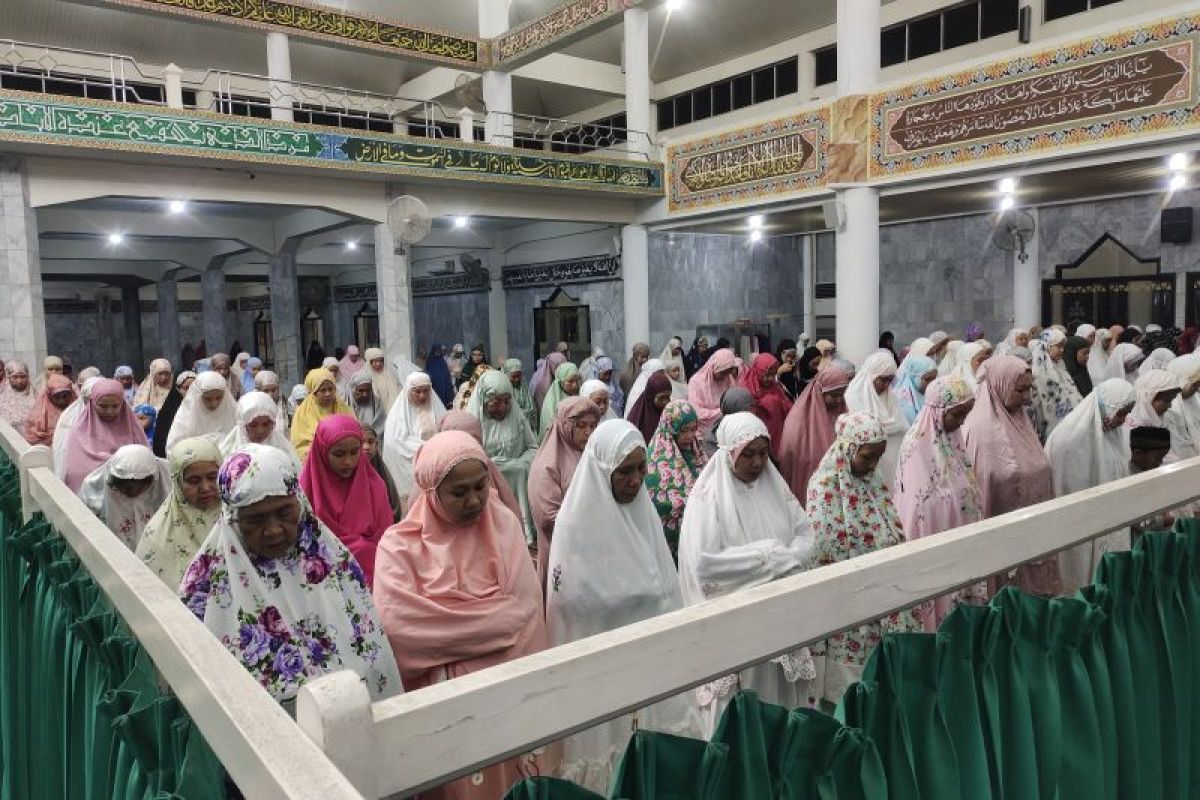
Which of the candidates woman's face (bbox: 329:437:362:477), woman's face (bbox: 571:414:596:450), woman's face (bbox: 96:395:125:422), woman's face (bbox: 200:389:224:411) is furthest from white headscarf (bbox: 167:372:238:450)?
woman's face (bbox: 571:414:596:450)

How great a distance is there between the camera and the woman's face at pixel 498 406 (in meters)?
4.23

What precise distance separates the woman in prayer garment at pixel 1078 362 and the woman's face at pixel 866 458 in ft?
12.9

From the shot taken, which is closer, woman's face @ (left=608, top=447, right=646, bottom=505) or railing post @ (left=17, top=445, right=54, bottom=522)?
railing post @ (left=17, top=445, right=54, bottom=522)

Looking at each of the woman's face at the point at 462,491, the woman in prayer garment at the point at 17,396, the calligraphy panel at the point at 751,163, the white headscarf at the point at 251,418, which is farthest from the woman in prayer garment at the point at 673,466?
the calligraphy panel at the point at 751,163

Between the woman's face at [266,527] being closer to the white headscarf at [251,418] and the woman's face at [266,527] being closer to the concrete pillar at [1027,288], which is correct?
the white headscarf at [251,418]

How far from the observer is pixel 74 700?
3.79 feet

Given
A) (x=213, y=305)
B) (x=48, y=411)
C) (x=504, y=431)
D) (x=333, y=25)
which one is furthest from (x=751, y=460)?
(x=213, y=305)

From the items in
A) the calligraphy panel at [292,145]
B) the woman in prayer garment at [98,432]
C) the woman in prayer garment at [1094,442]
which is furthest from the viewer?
the calligraphy panel at [292,145]

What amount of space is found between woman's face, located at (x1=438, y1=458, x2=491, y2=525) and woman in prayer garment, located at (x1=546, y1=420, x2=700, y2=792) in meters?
0.39

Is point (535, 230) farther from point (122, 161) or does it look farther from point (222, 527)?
point (222, 527)

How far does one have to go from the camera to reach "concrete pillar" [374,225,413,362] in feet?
28.2

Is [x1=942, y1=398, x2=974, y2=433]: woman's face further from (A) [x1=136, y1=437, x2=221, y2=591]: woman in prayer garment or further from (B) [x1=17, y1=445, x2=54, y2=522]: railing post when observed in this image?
(B) [x1=17, y1=445, x2=54, y2=522]: railing post

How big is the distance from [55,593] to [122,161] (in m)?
7.10

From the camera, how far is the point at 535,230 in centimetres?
1224
